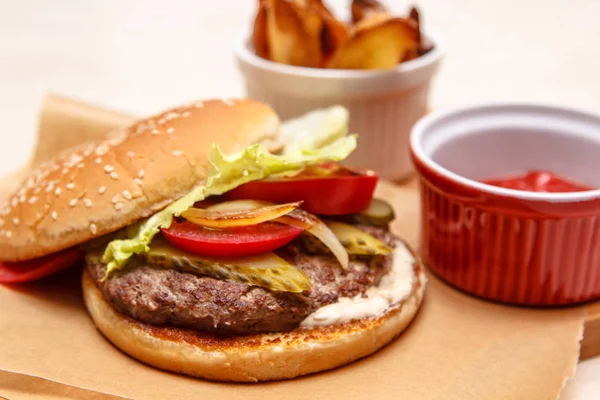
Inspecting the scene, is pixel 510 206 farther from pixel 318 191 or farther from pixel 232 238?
pixel 232 238

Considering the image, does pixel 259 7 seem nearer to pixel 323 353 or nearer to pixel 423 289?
pixel 423 289

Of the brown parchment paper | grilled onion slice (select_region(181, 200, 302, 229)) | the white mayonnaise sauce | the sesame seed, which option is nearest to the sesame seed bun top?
the sesame seed

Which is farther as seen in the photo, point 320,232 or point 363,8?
point 363,8

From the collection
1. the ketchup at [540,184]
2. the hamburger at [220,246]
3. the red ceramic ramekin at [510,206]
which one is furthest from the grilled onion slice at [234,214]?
the ketchup at [540,184]

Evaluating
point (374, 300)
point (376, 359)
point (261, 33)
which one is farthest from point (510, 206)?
point (261, 33)

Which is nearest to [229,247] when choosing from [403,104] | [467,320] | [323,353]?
[323,353]

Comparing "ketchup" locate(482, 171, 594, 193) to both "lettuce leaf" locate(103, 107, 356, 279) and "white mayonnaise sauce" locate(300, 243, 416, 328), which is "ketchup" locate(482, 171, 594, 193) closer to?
"white mayonnaise sauce" locate(300, 243, 416, 328)
